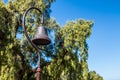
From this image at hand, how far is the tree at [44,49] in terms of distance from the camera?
24281 millimetres

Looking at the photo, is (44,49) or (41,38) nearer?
(41,38)

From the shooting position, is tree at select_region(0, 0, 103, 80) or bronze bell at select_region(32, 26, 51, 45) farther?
tree at select_region(0, 0, 103, 80)

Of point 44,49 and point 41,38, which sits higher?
point 44,49

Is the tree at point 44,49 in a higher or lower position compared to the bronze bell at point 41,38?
higher

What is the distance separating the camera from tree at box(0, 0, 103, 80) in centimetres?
2428

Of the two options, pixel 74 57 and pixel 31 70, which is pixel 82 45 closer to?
pixel 74 57

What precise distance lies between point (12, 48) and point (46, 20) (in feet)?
13.9

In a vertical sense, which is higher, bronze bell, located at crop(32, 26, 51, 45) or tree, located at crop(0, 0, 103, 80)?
tree, located at crop(0, 0, 103, 80)

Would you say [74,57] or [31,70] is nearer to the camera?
[74,57]

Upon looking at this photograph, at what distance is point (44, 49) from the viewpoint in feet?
90.1

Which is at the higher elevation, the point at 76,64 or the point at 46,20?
the point at 46,20

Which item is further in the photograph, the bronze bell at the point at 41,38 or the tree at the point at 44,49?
the tree at the point at 44,49

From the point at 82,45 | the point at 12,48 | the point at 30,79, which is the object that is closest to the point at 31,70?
the point at 30,79

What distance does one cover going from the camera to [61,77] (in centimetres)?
2469
